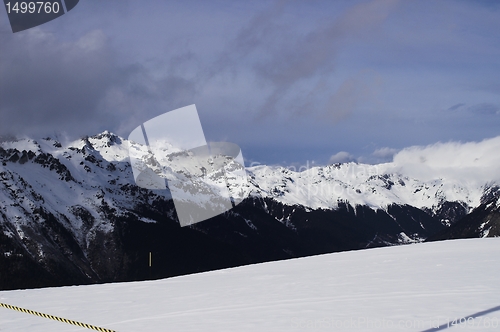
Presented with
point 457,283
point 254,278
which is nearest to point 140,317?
point 254,278

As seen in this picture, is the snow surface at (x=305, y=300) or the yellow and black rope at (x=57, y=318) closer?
the snow surface at (x=305, y=300)

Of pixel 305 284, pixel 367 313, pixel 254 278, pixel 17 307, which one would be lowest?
pixel 254 278

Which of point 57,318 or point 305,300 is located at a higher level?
point 57,318

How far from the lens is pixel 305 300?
780 inches

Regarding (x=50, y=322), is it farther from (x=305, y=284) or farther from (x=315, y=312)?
(x=305, y=284)

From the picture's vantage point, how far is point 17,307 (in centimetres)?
2266

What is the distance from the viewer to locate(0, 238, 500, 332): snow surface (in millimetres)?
15461

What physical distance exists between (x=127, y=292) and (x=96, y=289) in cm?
400

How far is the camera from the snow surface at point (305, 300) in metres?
15.5

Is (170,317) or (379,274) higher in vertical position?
(170,317)

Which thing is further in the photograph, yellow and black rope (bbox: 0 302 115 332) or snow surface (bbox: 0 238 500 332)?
yellow and black rope (bbox: 0 302 115 332)

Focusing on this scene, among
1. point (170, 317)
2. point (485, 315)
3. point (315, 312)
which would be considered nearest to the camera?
point (485, 315)

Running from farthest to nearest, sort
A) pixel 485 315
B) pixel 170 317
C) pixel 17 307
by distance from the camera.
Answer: pixel 17 307 < pixel 170 317 < pixel 485 315

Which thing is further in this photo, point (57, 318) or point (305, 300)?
→ point (305, 300)
